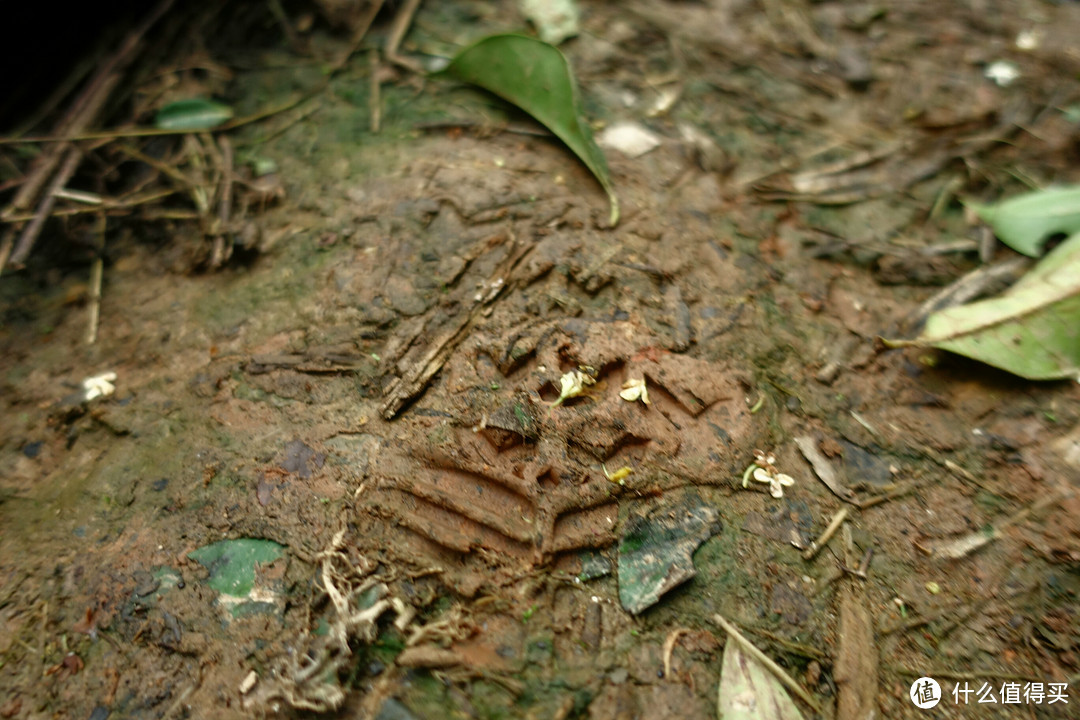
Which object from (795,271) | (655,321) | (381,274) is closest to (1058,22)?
(795,271)

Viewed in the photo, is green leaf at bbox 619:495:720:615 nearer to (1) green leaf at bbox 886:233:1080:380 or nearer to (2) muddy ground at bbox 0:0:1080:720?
(2) muddy ground at bbox 0:0:1080:720

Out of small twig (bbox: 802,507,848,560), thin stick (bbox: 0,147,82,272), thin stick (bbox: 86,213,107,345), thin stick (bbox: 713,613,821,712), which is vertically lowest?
thin stick (bbox: 713,613,821,712)

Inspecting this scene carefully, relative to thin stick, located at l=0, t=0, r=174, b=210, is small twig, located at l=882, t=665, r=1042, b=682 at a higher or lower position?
lower

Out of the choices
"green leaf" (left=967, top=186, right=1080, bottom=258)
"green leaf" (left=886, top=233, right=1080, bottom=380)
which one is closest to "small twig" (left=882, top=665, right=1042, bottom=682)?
"green leaf" (left=886, top=233, right=1080, bottom=380)

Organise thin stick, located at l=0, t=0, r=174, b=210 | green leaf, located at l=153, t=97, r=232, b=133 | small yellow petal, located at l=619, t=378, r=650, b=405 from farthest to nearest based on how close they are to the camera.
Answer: green leaf, located at l=153, t=97, r=232, b=133, thin stick, located at l=0, t=0, r=174, b=210, small yellow petal, located at l=619, t=378, r=650, b=405

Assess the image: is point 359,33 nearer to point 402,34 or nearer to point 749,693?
point 402,34

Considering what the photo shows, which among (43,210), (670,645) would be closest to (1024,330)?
(670,645)

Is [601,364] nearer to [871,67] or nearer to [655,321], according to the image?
[655,321]
